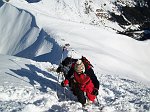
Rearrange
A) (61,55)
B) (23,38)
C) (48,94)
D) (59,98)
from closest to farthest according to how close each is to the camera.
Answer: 1. (59,98)
2. (48,94)
3. (61,55)
4. (23,38)

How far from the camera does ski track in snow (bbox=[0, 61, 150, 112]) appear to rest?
27.6 ft

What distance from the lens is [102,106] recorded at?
28.5ft

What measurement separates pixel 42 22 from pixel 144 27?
1901 cm

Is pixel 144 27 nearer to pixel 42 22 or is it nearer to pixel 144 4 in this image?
pixel 144 4

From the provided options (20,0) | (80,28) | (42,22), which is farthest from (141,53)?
(20,0)

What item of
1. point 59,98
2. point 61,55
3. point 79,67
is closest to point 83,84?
point 79,67

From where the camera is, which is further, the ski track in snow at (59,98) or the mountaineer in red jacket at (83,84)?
the mountaineer in red jacket at (83,84)

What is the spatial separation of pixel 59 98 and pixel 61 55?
807 centimetres

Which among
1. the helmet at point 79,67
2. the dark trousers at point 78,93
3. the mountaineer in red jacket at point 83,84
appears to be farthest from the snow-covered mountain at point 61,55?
the helmet at point 79,67

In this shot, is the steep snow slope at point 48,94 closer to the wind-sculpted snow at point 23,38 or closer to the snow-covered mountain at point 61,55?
the snow-covered mountain at point 61,55

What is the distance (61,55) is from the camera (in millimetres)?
17156

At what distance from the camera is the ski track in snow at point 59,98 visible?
A: 8398mm

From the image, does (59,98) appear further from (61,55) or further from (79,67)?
(61,55)

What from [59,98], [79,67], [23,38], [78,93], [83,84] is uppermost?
[79,67]
